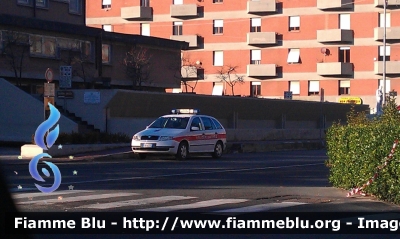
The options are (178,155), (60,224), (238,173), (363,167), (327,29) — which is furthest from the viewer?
(327,29)

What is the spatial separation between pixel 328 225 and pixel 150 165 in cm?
1342

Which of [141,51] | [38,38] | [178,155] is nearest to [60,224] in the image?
[178,155]

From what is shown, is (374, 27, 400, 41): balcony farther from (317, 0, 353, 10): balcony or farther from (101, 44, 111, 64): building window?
(101, 44, 111, 64): building window

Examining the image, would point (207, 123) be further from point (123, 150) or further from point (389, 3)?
point (389, 3)

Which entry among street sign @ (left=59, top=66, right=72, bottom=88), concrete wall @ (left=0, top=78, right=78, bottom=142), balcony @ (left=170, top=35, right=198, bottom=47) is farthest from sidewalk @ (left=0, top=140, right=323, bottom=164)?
balcony @ (left=170, top=35, right=198, bottom=47)

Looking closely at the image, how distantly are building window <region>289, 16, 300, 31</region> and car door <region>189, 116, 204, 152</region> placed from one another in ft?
120

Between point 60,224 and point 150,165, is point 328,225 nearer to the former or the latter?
point 60,224

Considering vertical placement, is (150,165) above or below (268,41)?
below

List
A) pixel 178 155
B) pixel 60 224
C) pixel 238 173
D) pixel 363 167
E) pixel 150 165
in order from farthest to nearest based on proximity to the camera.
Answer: pixel 178 155
pixel 150 165
pixel 238 173
pixel 363 167
pixel 60 224

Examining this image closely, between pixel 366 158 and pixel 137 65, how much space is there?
29.6 metres

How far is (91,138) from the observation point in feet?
99.3

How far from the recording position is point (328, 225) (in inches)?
432

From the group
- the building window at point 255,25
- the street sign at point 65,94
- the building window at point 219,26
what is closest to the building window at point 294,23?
the building window at point 255,25

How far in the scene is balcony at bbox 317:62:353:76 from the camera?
198ft
